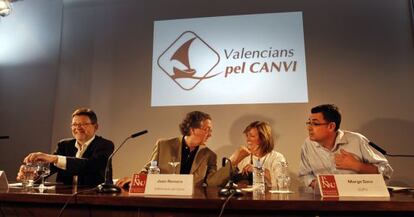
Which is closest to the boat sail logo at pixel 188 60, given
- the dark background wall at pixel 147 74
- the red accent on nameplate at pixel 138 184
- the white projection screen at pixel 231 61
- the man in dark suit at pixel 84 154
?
the white projection screen at pixel 231 61

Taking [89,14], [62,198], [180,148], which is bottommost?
[62,198]

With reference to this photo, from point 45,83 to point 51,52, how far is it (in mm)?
329

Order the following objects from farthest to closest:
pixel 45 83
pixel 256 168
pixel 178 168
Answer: pixel 45 83
pixel 178 168
pixel 256 168

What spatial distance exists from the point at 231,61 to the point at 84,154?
4.81 feet

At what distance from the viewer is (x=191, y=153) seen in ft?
7.31

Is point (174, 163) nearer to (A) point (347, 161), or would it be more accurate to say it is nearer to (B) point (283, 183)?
(B) point (283, 183)

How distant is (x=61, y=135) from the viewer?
117 inches

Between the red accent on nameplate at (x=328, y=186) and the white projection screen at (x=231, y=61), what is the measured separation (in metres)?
1.55

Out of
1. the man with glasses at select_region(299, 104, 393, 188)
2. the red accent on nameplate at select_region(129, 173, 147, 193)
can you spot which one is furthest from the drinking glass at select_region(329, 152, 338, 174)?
the red accent on nameplate at select_region(129, 173, 147, 193)

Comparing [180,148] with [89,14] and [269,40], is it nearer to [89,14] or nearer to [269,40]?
[269,40]

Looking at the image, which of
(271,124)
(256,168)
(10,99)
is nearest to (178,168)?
(256,168)

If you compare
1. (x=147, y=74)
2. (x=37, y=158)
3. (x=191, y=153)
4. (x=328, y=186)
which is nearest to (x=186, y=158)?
(x=191, y=153)

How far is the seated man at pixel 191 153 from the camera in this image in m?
2.14

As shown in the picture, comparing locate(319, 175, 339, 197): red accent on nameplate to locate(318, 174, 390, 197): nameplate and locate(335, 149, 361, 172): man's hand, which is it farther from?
locate(335, 149, 361, 172): man's hand
